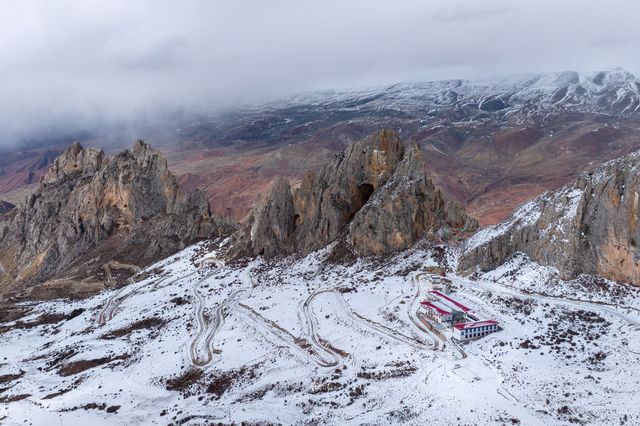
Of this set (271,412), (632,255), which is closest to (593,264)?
(632,255)

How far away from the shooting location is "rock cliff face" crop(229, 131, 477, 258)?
6272cm

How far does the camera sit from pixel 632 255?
39.3 meters

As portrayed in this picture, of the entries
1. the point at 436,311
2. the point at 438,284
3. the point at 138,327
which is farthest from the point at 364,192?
the point at 138,327

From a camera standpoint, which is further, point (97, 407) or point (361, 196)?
point (361, 196)

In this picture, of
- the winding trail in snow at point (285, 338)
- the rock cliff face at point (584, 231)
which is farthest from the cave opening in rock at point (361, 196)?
the winding trail in snow at point (285, 338)

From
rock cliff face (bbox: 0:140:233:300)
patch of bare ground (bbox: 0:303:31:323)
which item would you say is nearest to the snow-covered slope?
patch of bare ground (bbox: 0:303:31:323)

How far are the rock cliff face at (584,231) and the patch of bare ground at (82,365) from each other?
1745 inches

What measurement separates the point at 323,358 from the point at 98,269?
63760 millimetres

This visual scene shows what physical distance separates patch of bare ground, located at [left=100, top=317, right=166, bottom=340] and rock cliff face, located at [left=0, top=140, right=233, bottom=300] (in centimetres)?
3323

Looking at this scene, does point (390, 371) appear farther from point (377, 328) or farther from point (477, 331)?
point (477, 331)

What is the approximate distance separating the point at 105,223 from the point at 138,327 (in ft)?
176

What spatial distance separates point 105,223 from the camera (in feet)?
315

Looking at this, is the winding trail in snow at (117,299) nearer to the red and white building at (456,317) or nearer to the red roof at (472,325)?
the red and white building at (456,317)

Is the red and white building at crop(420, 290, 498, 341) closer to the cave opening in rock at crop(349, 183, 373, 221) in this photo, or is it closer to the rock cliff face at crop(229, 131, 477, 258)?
the rock cliff face at crop(229, 131, 477, 258)
